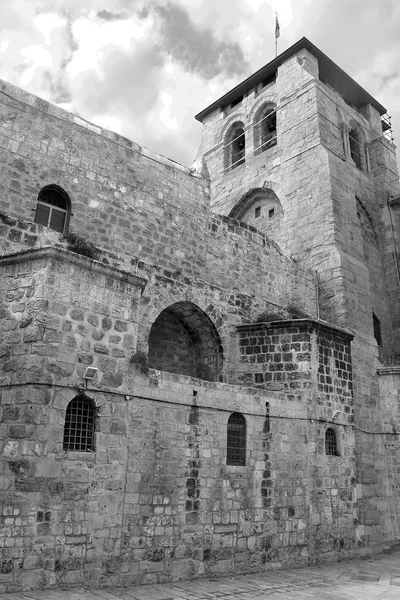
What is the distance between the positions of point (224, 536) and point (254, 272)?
647 cm

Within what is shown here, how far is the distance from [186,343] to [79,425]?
486cm

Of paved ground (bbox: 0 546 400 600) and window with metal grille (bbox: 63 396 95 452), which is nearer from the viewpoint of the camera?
paved ground (bbox: 0 546 400 600)

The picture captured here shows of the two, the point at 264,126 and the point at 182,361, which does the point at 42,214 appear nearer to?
the point at 182,361

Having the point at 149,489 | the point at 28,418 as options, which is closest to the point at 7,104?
the point at 28,418

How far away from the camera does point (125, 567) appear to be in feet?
22.3

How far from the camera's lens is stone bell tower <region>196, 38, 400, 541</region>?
1361 centimetres

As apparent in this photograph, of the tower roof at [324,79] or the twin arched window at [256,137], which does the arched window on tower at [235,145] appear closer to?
the twin arched window at [256,137]

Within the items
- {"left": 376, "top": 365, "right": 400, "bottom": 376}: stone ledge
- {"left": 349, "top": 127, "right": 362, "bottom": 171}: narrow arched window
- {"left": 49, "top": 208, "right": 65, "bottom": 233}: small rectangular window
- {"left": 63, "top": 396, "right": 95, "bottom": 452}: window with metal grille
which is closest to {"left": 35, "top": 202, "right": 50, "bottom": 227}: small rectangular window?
{"left": 49, "top": 208, "right": 65, "bottom": 233}: small rectangular window

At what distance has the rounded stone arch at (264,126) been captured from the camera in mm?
19092

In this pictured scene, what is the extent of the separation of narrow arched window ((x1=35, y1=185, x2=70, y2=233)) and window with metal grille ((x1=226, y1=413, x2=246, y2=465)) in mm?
4665

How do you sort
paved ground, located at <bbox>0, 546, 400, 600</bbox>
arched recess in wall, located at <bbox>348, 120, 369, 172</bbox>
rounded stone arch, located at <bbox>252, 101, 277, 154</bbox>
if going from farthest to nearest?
rounded stone arch, located at <bbox>252, 101, 277, 154</bbox> → arched recess in wall, located at <bbox>348, 120, 369, 172</bbox> → paved ground, located at <bbox>0, 546, 400, 600</bbox>

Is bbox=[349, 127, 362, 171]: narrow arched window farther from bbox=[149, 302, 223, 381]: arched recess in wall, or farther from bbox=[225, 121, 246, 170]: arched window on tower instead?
bbox=[149, 302, 223, 381]: arched recess in wall

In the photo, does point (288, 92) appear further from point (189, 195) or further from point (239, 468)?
point (239, 468)

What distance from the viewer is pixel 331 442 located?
34.9 ft
